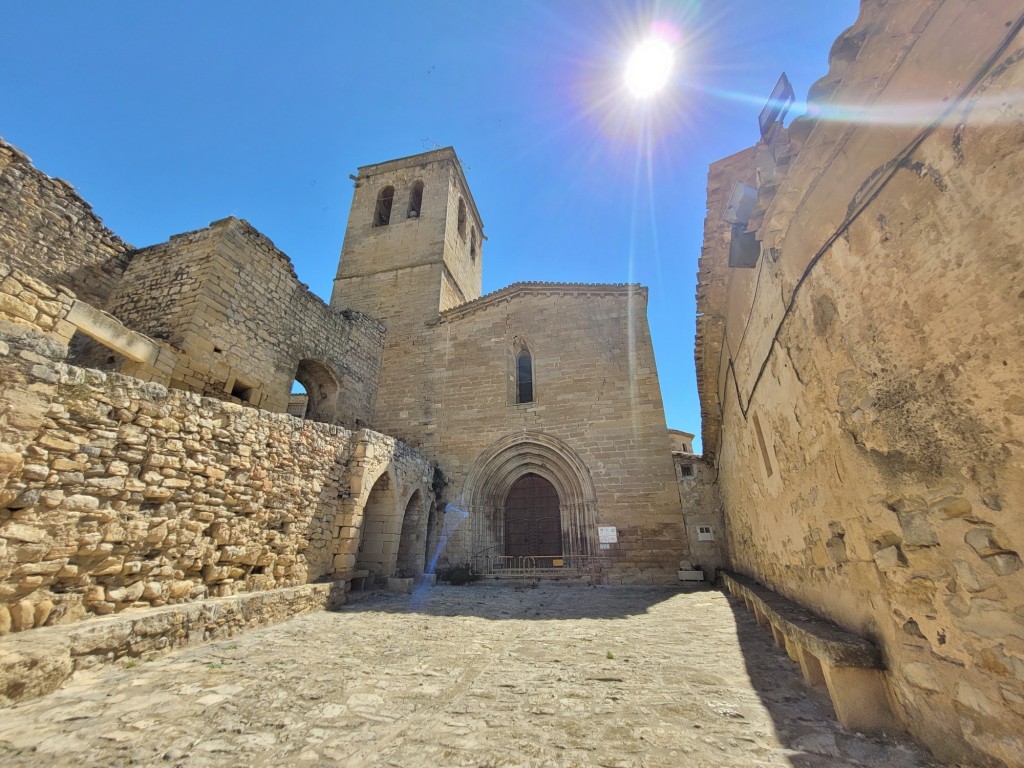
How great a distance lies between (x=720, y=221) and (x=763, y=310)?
0.96 metres

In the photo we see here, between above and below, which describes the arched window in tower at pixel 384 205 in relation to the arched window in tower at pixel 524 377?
above

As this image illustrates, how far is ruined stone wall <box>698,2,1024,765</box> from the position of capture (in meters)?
1.47

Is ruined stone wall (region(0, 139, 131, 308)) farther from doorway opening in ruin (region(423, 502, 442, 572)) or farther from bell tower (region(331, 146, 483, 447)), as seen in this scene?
doorway opening in ruin (region(423, 502, 442, 572))

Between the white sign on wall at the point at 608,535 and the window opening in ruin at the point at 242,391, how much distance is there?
27.7 feet

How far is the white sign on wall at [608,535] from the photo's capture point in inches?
387

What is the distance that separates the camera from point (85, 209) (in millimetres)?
8336

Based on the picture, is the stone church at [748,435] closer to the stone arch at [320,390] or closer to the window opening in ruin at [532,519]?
the window opening in ruin at [532,519]

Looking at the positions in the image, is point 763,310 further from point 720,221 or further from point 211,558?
point 211,558

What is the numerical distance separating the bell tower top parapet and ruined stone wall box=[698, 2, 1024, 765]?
42.2 feet

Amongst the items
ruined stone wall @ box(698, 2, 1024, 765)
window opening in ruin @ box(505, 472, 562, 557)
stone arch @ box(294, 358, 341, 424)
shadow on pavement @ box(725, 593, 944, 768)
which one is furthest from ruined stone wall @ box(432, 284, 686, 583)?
ruined stone wall @ box(698, 2, 1024, 765)

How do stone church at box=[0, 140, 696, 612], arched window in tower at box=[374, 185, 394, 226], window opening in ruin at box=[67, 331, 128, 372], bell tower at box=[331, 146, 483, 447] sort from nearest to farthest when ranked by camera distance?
1. stone church at box=[0, 140, 696, 612]
2. window opening in ruin at box=[67, 331, 128, 372]
3. bell tower at box=[331, 146, 483, 447]
4. arched window in tower at box=[374, 185, 394, 226]

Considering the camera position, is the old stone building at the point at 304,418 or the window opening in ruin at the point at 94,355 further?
the window opening in ruin at the point at 94,355

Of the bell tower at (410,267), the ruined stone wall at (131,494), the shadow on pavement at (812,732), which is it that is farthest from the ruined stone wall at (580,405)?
the shadow on pavement at (812,732)

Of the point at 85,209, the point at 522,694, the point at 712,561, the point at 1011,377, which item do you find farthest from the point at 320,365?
the point at 1011,377
